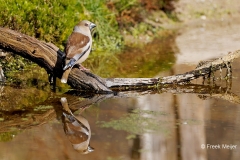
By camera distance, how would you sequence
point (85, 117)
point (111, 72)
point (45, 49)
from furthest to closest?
1. point (111, 72)
2. point (45, 49)
3. point (85, 117)

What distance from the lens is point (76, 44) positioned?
766cm

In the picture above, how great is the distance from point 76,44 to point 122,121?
155 cm

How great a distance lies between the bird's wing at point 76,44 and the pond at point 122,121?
0.67m

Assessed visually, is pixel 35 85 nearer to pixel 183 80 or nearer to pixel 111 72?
pixel 111 72

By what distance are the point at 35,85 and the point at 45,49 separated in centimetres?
89

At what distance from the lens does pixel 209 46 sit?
41.0ft

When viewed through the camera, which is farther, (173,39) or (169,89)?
(173,39)

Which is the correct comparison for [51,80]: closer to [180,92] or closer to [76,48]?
[76,48]

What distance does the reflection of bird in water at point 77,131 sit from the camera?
19.0 ft

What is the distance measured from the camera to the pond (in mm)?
5668

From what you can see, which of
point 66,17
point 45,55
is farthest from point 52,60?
point 66,17

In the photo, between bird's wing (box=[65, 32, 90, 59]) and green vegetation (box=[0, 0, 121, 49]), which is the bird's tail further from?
green vegetation (box=[0, 0, 121, 49])

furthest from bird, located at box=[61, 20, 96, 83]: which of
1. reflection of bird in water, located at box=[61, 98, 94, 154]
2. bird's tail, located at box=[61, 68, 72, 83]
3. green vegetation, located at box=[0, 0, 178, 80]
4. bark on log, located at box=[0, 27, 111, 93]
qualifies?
green vegetation, located at box=[0, 0, 178, 80]

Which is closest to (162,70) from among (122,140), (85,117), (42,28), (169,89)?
(169,89)
